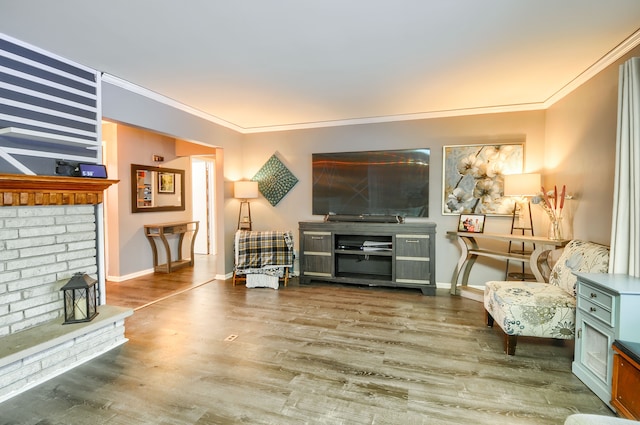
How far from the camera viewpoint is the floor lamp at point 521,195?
10.9ft

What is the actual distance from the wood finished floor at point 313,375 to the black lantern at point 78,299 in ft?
1.22

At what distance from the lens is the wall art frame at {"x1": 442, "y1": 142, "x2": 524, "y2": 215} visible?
3.79 m

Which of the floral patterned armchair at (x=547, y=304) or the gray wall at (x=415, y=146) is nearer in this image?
the floral patterned armchair at (x=547, y=304)

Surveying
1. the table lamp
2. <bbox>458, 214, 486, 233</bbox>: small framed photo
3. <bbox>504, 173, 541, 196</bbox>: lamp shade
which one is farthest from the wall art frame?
<bbox>504, 173, 541, 196</bbox>: lamp shade

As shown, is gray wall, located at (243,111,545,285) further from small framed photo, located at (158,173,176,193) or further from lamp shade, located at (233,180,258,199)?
small framed photo, located at (158,173,176,193)

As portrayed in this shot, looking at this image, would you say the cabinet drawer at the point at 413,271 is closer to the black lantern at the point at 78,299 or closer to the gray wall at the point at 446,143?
the gray wall at the point at 446,143

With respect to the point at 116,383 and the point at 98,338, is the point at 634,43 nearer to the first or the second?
the point at 116,383

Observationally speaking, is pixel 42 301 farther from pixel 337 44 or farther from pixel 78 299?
pixel 337 44

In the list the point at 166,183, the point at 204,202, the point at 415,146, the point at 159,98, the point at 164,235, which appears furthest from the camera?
the point at 204,202

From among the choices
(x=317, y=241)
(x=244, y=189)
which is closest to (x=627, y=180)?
(x=317, y=241)

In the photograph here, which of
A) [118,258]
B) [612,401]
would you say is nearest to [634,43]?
[612,401]

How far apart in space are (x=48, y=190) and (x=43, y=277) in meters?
0.68

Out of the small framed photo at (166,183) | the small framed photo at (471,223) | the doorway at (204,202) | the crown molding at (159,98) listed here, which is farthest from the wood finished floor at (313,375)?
the doorway at (204,202)

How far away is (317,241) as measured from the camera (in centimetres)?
429
